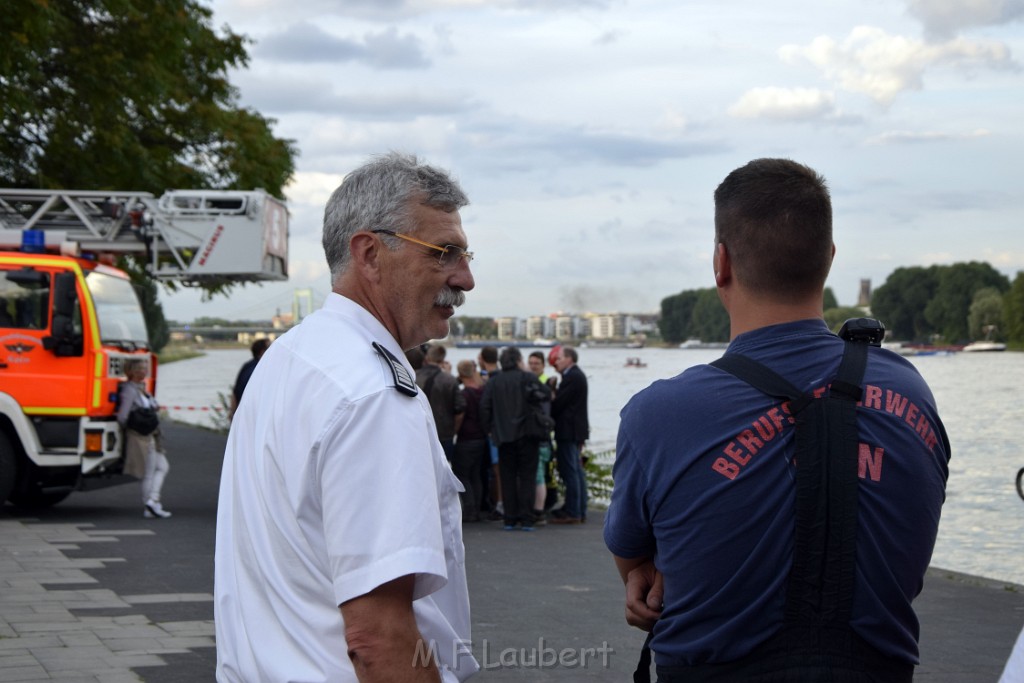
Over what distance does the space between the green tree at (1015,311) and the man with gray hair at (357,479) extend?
110176 millimetres

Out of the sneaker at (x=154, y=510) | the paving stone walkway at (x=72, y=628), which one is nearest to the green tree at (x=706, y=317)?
the sneaker at (x=154, y=510)

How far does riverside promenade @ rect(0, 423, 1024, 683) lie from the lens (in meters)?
6.87

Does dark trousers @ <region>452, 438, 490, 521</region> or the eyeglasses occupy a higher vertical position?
the eyeglasses

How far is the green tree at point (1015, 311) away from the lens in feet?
349

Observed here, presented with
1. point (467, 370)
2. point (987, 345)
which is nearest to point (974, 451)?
point (467, 370)

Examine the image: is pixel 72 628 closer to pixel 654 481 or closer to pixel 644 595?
pixel 644 595

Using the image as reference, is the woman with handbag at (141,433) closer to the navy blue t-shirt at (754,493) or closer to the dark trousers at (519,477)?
the dark trousers at (519,477)

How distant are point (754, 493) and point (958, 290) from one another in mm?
127370

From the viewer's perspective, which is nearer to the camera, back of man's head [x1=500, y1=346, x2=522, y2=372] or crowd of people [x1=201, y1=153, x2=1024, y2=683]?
crowd of people [x1=201, y1=153, x2=1024, y2=683]

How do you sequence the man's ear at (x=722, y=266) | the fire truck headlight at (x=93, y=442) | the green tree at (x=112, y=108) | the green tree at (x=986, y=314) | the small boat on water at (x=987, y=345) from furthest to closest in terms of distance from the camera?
the small boat on water at (x=987, y=345), the green tree at (x=986, y=314), the green tree at (x=112, y=108), the fire truck headlight at (x=93, y=442), the man's ear at (x=722, y=266)

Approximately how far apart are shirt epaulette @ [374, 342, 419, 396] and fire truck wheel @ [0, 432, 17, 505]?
1187 cm

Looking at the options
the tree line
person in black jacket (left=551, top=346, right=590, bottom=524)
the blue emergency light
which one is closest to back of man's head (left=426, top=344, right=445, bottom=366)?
person in black jacket (left=551, top=346, right=590, bottom=524)

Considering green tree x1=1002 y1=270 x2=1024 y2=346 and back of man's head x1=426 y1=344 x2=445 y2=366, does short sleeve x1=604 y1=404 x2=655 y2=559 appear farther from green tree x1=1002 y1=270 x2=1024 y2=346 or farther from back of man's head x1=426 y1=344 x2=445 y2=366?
green tree x1=1002 y1=270 x2=1024 y2=346

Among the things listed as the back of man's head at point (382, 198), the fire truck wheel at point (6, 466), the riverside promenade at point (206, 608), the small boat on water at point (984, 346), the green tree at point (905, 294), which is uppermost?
the green tree at point (905, 294)
